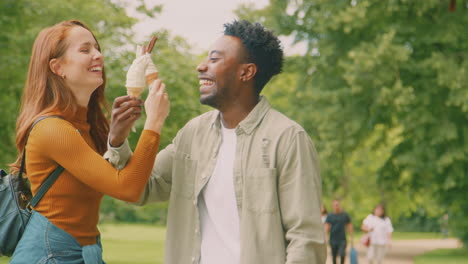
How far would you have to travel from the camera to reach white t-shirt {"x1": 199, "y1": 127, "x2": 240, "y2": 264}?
3.48m

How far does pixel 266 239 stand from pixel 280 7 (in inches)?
782

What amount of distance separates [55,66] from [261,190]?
1108 millimetres

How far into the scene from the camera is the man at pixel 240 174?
3391 mm

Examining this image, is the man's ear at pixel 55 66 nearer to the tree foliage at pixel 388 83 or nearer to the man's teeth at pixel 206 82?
the man's teeth at pixel 206 82

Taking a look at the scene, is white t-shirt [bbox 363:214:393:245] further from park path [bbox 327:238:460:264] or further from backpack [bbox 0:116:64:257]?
backpack [bbox 0:116:64:257]

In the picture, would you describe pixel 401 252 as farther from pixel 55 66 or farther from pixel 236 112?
pixel 55 66

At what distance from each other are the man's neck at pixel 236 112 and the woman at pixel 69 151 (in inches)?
18.1

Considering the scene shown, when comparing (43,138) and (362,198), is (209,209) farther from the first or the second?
(362,198)

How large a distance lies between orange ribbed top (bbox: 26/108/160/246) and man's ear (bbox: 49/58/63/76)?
10.0 inches

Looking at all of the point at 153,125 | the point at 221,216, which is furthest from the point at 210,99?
the point at 221,216

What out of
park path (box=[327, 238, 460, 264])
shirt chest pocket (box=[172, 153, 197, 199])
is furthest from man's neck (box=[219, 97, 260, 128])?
park path (box=[327, 238, 460, 264])

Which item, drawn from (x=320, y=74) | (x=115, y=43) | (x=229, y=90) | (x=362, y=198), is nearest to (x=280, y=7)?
(x=320, y=74)

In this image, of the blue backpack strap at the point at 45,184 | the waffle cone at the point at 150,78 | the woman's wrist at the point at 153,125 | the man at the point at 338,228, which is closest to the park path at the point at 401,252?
the man at the point at 338,228

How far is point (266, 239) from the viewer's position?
338cm
